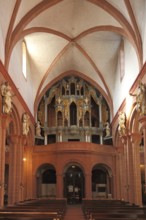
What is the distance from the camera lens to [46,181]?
107 feet

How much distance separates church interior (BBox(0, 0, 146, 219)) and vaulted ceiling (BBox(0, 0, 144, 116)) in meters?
0.07

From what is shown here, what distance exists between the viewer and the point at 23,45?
84.4ft

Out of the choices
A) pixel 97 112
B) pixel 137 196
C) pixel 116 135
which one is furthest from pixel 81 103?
pixel 137 196

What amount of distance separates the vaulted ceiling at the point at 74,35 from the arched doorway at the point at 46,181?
7.01m

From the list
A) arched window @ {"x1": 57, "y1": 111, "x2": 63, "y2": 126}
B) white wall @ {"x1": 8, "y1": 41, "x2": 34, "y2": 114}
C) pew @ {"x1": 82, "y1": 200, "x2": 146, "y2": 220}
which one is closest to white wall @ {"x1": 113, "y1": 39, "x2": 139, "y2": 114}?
white wall @ {"x1": 8, "y1": 41, "x2": 34, "y2": 114}

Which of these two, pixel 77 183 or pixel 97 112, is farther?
pixel 97 112

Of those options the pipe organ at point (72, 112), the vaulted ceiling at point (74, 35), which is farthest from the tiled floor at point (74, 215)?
the pipe organ at point (72, 112)

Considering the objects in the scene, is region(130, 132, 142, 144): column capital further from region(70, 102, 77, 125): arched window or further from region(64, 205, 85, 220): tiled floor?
region(70, 102, 77, 125): arched window

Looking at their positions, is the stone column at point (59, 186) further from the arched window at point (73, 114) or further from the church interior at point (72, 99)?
the arched window at point (73, 114)

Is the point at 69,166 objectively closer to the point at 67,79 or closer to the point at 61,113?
the point at 61,113

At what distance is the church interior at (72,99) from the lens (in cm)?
1983

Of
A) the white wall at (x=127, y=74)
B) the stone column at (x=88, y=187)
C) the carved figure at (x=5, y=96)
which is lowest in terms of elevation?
the stone column at (x=88, y=187)

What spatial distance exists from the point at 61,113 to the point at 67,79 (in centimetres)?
331

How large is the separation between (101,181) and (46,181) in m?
5.09
